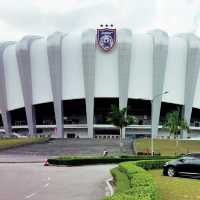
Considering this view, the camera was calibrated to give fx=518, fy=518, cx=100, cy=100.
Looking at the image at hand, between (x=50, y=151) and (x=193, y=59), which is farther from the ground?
(x=193, y=59)

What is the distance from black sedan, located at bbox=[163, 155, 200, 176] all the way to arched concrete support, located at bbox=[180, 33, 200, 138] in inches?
3848

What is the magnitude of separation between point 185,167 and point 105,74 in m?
97.4

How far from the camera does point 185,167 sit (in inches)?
1101

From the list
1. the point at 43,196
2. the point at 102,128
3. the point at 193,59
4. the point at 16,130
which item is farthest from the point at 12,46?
the point at 43,196

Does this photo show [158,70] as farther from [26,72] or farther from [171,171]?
[171,171]

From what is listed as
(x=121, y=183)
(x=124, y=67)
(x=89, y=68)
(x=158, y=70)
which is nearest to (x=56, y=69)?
(x=89, y=68)

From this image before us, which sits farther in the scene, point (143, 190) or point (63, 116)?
point (63, 116)

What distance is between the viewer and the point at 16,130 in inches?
5497

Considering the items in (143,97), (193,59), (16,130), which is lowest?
(16,130)

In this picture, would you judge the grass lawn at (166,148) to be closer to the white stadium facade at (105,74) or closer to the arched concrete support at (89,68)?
the white stadium facade at (105,74)

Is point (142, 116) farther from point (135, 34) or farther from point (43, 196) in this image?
point (43, 196)

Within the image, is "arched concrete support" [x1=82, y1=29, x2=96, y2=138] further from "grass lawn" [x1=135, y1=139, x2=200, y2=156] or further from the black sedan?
the black sedan

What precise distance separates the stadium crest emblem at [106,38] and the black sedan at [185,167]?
315 ft

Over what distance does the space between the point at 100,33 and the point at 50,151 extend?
5220 cm
